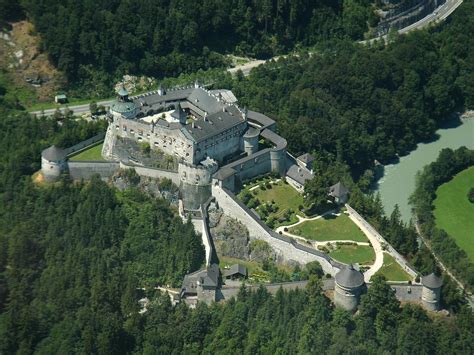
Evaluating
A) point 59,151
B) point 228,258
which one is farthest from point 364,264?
point 59,151

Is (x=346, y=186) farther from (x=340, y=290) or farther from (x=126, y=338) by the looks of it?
(x=126, y=338)

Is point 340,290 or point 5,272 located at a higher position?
point 340,290

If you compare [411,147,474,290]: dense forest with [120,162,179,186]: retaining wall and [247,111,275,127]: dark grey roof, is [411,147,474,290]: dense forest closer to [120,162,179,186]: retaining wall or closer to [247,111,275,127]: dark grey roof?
[247,111,275,127]: dark grey roof

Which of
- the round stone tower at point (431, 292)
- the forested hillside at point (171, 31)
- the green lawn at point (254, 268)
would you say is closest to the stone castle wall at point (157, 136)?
the green lawn at point (254, 268)

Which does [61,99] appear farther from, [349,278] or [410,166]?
[349,278]

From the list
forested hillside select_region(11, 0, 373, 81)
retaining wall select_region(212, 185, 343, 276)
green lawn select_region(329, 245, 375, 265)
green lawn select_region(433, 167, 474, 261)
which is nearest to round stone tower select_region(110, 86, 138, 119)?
retaining wall select_region(212, 185, 343, 276)

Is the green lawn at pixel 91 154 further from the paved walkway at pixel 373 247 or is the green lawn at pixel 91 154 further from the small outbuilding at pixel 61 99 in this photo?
the paved walkway at pixel 373 247
